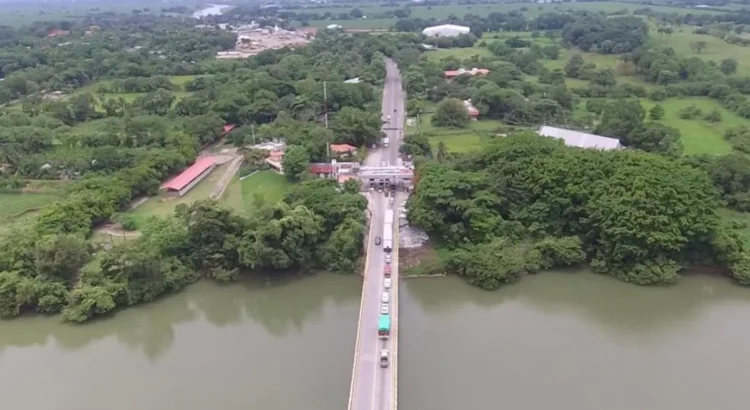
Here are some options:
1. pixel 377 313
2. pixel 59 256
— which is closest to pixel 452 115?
pixel 377 313

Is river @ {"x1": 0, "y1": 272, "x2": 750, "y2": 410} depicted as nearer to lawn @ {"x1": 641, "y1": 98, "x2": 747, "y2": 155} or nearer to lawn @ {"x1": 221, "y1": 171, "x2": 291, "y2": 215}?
lawn @ {"x1": 221, "y1": 171, "x2": 291, "y2": 215}

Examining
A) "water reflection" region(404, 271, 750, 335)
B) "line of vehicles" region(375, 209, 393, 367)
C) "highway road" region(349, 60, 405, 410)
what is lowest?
"water reflection" region(404, 271, 750, 335)

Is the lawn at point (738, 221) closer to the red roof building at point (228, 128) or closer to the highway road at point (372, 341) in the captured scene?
the highway road at point (372, 341)

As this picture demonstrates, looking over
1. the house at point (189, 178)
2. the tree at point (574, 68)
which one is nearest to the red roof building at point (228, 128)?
the house at point (189, 178)

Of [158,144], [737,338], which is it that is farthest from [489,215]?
[158,144]

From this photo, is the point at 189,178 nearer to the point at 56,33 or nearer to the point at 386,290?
the point at 386,290

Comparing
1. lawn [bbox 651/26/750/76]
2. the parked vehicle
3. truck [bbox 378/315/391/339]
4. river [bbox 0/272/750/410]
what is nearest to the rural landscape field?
lawn [bbox 651/26/750/76]
